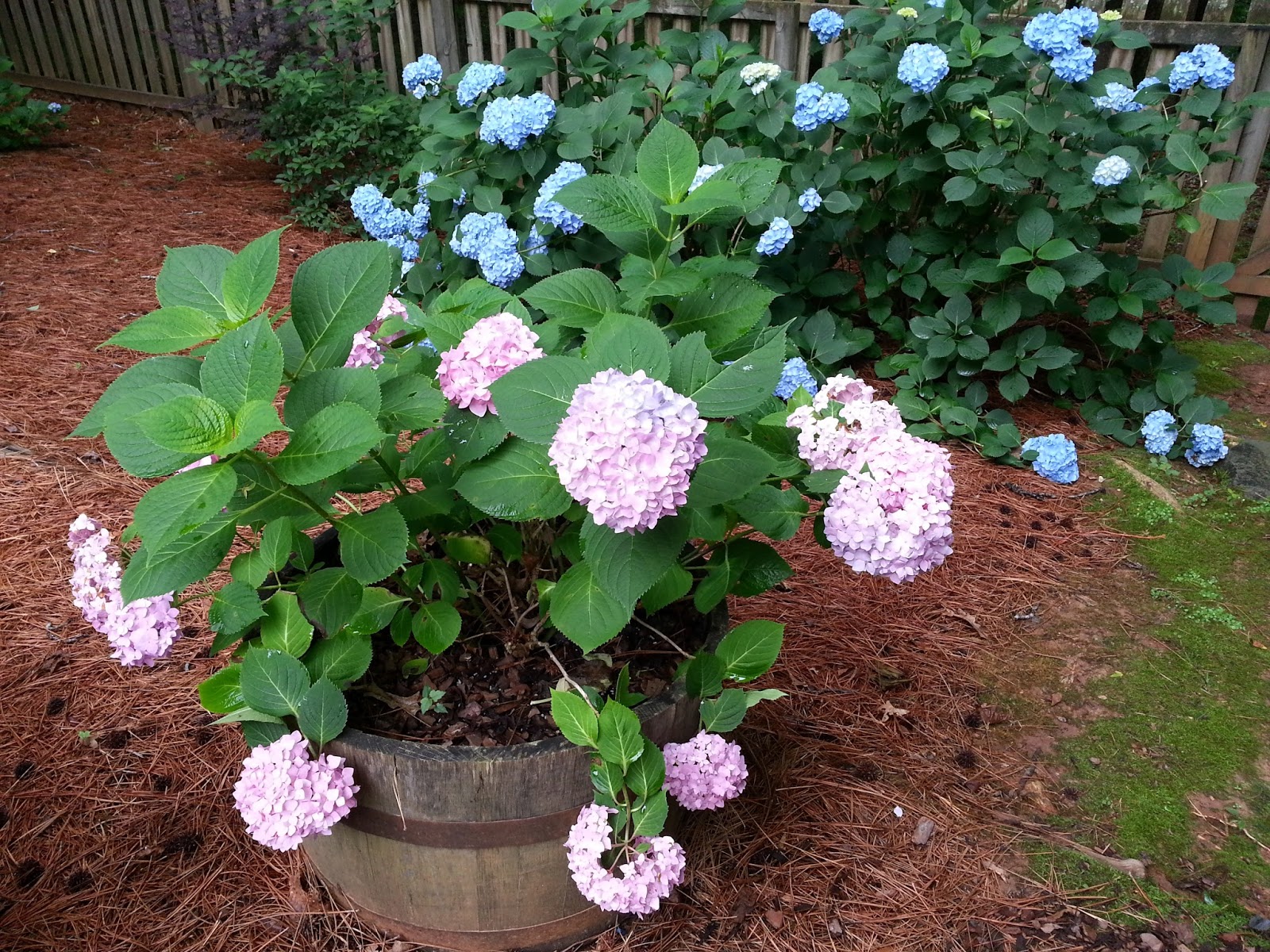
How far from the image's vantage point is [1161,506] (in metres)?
3.18

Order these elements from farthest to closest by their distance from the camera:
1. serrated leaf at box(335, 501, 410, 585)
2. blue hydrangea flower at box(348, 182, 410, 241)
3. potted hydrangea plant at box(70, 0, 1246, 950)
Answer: blue hydrangea flower at box(348, 182, 410, 241) < serrated leaf at box(335, 501, 410, 585) < potted hydrangea plant at box(70, 0, 1246, 950)

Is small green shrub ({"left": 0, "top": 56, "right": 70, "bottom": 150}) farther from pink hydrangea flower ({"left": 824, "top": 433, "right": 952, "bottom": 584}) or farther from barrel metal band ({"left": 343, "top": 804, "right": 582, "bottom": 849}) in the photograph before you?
pink hydrangea flower ({"left": 824, "top": 433, "right": 952, "bottom": 584})

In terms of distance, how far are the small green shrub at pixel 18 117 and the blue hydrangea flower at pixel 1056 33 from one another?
248 inches

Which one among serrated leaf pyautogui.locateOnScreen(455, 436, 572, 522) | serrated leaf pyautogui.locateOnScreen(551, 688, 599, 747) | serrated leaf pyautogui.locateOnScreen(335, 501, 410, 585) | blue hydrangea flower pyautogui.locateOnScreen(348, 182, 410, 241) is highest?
serrated leaf pyautogui.locateOnScreen(455, 436, 572, 522)

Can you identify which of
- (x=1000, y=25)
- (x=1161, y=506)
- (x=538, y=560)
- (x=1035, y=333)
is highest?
(x=1000, y=25)

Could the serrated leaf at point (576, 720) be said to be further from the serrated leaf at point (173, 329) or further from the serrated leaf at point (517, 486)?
the serrated leaf at point (173, 329)

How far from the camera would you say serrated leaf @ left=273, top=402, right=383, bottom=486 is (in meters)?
1.18

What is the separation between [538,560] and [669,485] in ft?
2.23

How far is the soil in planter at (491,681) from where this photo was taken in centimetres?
163

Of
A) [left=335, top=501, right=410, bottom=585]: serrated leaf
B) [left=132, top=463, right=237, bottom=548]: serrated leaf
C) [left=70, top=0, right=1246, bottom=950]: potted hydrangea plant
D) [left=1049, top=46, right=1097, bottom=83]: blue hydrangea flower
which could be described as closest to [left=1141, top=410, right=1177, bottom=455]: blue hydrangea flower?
[left=1049, top=46, right=1097, bottom=83]: blue hydrangea flower

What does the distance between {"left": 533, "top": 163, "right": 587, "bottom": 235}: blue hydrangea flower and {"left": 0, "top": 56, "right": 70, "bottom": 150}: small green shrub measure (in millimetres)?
5290

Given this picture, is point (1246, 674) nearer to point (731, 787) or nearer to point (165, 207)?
point (731, 787)

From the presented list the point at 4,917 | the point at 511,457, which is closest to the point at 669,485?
the point at 511,457

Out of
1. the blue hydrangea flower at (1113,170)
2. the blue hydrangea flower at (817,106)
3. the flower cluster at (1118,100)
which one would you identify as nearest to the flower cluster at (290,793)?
the blue hydrangea flower at (817,106)
